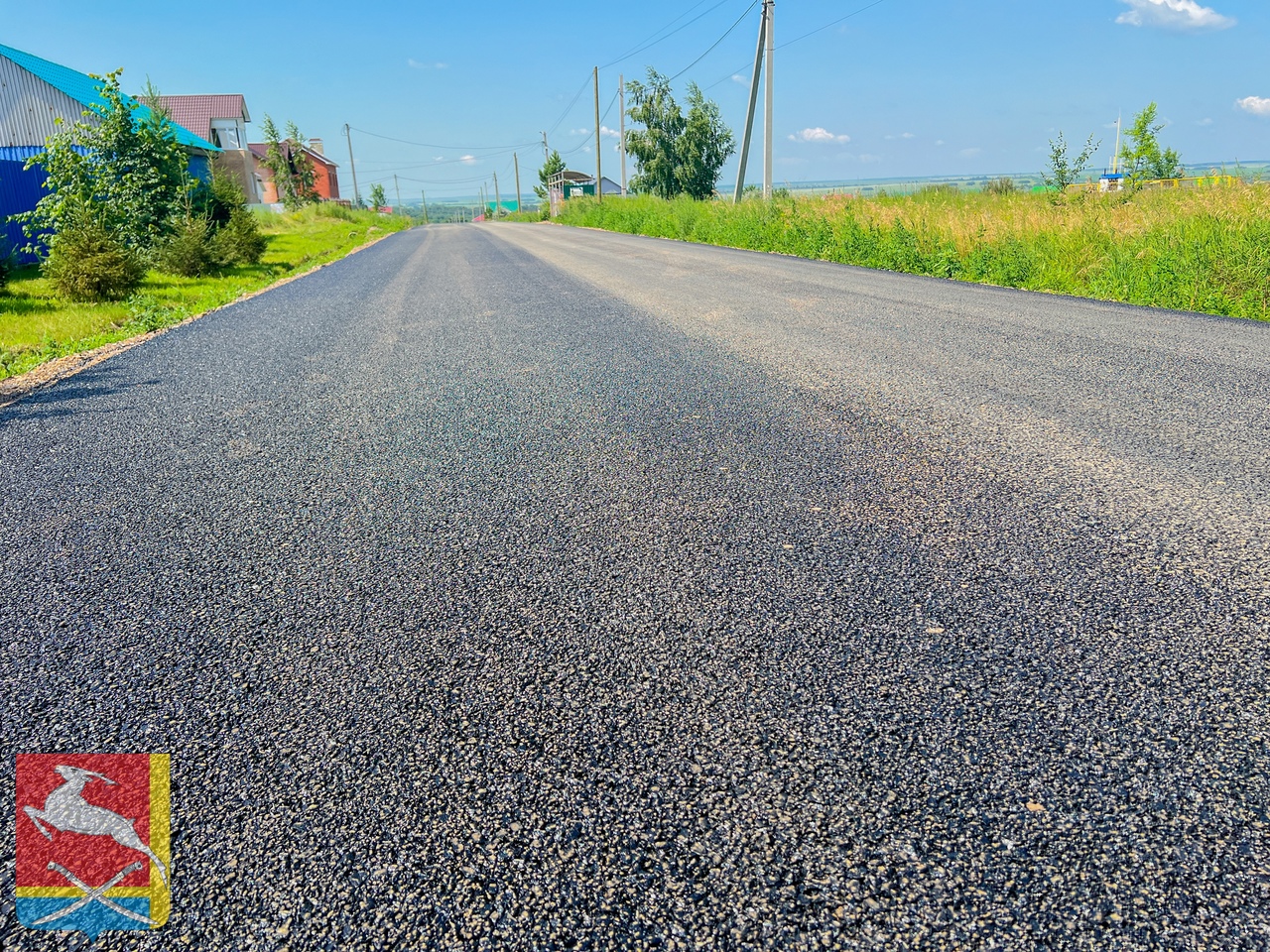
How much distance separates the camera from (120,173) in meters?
14.6

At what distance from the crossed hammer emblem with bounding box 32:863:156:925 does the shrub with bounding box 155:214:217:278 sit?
1525 cm

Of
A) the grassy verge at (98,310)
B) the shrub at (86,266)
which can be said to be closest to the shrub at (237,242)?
the grassy verge at (98,310)

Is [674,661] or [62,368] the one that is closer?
[674,661]

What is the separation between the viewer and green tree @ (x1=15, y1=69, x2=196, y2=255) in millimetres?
13398

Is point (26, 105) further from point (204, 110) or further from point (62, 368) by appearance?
point (62, 368)

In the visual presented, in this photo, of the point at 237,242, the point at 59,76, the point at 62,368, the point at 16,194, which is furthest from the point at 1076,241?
the point at 59,76

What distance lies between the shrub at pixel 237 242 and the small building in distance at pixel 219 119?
37.1 meters

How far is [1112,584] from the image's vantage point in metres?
2.47

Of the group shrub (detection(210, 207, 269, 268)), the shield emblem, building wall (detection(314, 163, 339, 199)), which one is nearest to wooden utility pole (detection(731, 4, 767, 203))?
shrub (detection(210, 207, 269, 268))

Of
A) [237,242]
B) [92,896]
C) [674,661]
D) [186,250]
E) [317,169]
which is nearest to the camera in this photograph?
[92,896]

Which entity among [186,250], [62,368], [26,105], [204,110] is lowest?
[62,368]

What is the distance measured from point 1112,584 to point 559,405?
3.25 metres

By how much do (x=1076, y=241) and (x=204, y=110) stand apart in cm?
5794

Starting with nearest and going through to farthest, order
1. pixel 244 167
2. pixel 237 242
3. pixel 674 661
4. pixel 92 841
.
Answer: pixel 92 841 < pixel 674 661 < pixel 237 242 < pixel 244 167
